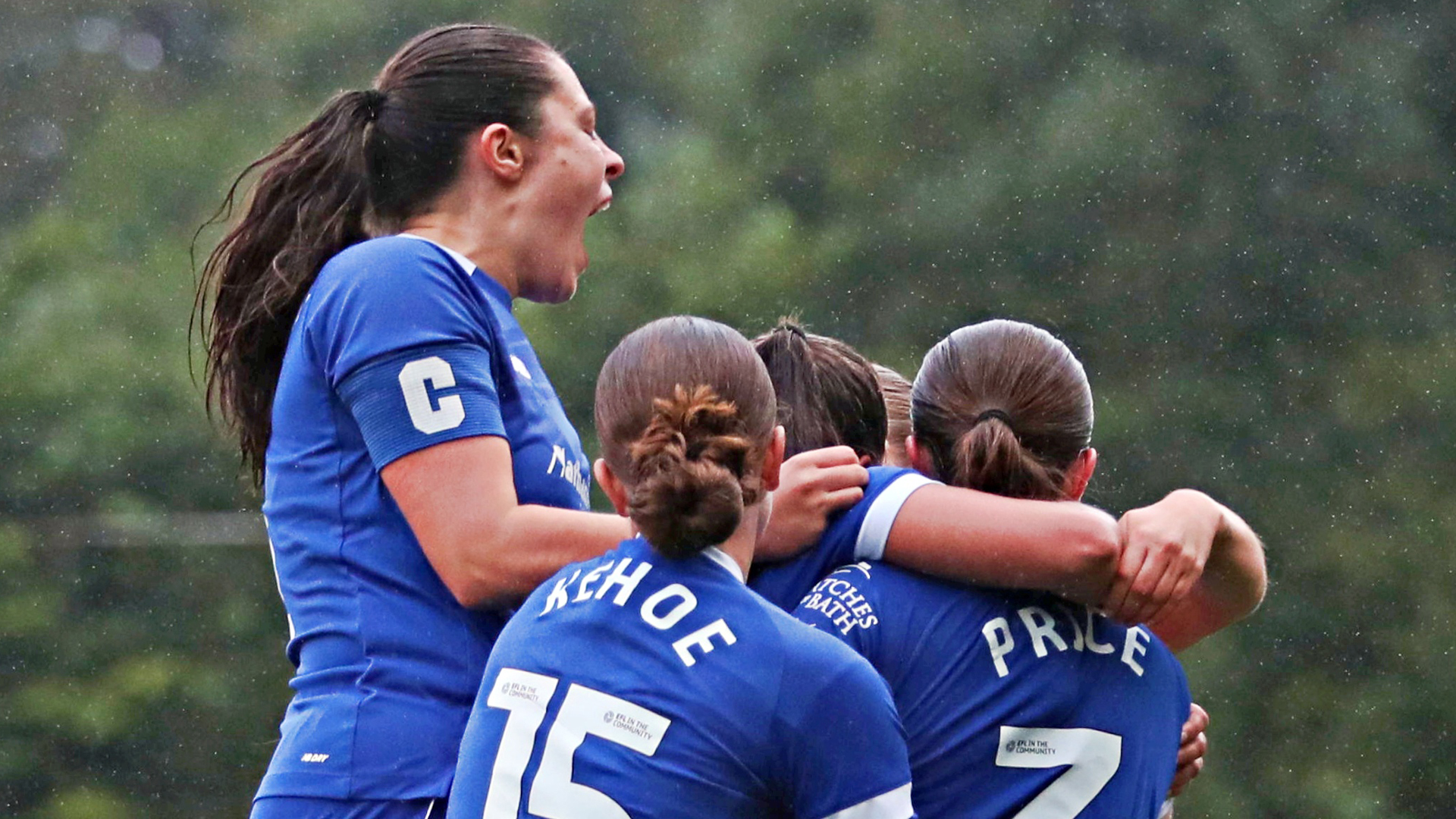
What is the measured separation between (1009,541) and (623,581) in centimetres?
53

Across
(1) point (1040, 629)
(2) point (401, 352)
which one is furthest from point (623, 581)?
(1) point (1040, 629)

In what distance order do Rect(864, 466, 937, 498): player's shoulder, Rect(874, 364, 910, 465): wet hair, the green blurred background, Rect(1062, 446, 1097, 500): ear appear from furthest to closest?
the green blurred background
Rect(874, 364, 910, 465): wet hair
Rect(1062, 446, 1097, 500): ear
Rect(864, 466, 937, 498): player's shoulder

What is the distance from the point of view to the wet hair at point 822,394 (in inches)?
96.4

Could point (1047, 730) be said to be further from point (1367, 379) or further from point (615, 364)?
point (1367, 379)

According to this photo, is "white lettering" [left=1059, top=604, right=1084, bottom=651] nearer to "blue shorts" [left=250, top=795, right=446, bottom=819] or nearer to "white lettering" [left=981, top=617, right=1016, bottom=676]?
"white lettering" [left=981, top=617, right=1016, bottom=676]

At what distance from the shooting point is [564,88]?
2.59 m

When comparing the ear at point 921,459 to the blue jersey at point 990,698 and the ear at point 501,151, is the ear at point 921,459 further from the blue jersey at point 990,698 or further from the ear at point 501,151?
the ear at point 501,151

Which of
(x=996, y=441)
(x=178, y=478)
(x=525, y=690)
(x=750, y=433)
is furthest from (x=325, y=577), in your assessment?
(x=178, y=478)

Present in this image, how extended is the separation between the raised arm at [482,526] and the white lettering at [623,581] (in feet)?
0.45

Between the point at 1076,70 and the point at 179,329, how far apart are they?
7339 millimetres

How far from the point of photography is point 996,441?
2.31m

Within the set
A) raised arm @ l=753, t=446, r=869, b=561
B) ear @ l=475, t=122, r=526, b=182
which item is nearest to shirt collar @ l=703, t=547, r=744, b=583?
raised arm @ l=753, t=446, r=869, b=561

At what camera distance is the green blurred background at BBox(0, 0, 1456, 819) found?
495 inches

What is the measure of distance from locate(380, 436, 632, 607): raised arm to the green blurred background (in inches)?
401
